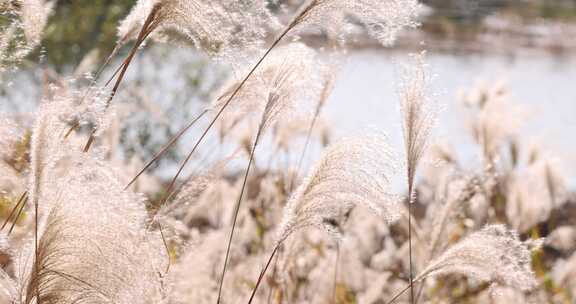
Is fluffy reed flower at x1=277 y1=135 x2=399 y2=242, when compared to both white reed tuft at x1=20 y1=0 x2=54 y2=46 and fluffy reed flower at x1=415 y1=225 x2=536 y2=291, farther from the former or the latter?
white reed tuft at x1=20 y1=0 x2=54 y2=46

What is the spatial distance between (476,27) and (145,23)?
95.1 ft

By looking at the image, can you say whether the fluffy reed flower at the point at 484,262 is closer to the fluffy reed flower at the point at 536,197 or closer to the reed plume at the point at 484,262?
the reed plume at the point at 484,262

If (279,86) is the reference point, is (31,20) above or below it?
above

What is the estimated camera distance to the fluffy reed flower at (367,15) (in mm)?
1759

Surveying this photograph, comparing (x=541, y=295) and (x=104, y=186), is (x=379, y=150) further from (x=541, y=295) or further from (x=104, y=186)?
(x=541, y=295)

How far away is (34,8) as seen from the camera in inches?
70.0

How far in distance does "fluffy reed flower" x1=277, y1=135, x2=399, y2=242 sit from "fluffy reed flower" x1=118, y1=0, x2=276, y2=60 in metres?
0.27

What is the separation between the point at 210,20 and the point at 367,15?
0.31 meters

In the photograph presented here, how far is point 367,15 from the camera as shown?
185 cm

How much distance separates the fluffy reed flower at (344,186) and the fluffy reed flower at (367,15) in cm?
22

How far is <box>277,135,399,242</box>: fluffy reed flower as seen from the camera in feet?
5.57

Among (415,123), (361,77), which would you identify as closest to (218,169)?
(415,123)

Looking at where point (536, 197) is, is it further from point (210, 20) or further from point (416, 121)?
point (210, 20)

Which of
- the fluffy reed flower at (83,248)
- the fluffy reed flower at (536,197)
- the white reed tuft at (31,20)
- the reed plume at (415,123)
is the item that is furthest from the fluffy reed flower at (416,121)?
the fluffy reed flower at (536,197)
